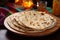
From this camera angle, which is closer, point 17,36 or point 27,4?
point 17,36

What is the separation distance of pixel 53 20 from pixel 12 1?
0.57 metres

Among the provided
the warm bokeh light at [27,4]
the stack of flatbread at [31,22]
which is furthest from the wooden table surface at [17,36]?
the warm bokeh light at [27,4]

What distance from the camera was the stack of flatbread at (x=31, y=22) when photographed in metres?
0.77

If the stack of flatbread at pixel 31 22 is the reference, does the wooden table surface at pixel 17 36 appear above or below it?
below

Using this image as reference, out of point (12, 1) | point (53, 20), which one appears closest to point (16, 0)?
point (12, 1)

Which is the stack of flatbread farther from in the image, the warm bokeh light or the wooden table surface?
the warm bokeh light

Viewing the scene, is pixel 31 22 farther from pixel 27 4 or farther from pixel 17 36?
pixel 27 4

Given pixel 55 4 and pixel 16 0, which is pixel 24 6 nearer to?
pixel 16 0

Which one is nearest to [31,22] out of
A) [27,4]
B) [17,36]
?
[17,36]

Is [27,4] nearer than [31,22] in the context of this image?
No

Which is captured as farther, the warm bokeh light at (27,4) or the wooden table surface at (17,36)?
the warm bokeh light at (27,4)

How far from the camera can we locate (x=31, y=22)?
83 centimetres

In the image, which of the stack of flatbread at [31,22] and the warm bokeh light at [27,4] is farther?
the warm bokeh light at [27,4]

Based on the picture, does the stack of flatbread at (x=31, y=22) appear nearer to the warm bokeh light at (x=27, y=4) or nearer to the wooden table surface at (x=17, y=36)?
the wooden table surface at (x=17, y=36)
